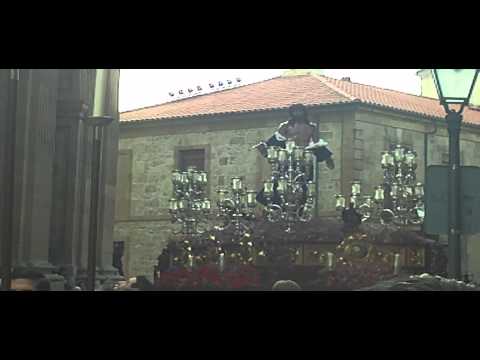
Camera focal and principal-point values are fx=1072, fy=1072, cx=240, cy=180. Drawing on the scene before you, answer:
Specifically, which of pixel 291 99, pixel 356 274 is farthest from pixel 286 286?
pixel 291 99

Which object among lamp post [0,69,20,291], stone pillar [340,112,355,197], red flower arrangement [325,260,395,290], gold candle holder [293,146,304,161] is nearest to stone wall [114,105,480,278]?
stone pillar [340,112,355,197]

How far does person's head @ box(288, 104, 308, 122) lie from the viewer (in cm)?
880

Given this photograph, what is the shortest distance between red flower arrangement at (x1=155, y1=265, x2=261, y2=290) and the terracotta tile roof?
134cm

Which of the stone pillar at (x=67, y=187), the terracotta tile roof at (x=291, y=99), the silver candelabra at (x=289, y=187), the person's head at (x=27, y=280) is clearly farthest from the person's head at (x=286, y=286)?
the person's head at (x=27, y=280)

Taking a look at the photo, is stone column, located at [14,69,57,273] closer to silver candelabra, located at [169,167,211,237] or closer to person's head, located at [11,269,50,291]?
person's head, located at [11,269,50,291]

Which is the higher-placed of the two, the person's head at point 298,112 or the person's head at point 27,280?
the person's head at point 298,112

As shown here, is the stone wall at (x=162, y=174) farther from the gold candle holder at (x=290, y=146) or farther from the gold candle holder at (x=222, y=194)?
the gold candle holder at (x=290, y=146)

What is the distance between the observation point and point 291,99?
886 centimetres

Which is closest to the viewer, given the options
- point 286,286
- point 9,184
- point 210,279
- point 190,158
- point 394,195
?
point 9,184

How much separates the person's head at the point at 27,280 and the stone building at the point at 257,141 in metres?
0.70

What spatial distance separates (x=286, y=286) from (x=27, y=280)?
202 centimetres

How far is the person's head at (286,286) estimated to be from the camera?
820cm

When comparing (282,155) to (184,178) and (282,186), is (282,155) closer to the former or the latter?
(282,186)
